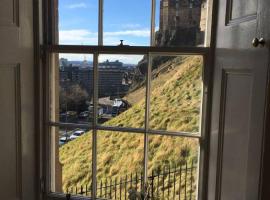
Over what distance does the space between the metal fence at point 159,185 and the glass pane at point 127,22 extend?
0.64m

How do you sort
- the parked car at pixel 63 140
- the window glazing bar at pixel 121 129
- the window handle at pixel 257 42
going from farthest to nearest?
the parked car at pixel 63 140, the window glazing bar at pixel 121 129, the window handle at pixel 257 42

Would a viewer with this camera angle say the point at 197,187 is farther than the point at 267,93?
Yes

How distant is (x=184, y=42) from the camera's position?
1.42m

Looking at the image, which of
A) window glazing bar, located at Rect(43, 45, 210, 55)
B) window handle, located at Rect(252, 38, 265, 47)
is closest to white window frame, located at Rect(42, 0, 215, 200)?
window glazing bar, located at Rect(43, 45, 210, 55)

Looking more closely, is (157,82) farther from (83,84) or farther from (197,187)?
(197,187)

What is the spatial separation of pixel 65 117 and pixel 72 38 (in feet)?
1.37

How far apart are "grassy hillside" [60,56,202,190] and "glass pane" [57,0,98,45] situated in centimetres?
37

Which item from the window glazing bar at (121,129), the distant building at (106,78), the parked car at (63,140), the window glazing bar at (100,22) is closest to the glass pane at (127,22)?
the window glazing bar at (100,22)

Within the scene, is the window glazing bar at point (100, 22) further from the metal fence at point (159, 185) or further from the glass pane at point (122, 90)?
the metal fence at point (159, 185)

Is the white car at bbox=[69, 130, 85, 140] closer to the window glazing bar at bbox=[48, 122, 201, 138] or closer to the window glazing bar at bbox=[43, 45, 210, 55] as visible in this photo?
the window glazing bar at bbox=[48, 122, 201, 138]

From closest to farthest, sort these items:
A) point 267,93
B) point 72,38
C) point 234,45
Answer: point 267,93, point 234,45, point 72,38

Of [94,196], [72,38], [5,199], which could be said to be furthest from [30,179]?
[72,38]

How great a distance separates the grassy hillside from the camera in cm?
144

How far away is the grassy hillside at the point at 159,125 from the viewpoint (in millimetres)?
1436
